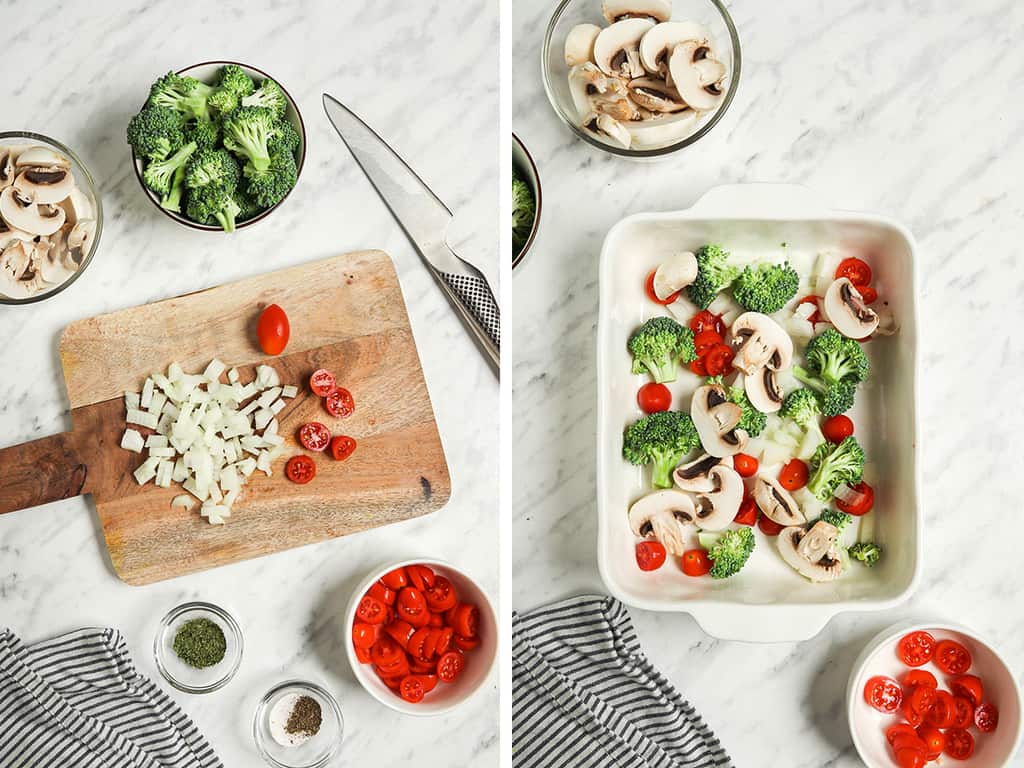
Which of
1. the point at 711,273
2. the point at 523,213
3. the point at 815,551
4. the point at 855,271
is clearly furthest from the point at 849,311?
the point at 523,213

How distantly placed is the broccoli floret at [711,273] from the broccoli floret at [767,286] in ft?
0.05

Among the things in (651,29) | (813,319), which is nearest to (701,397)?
(813,319)

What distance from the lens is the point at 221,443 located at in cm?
95

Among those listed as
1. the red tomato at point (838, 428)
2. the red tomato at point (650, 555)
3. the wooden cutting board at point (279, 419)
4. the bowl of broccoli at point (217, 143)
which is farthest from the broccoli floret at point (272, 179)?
the red tomato at point (838, 428)

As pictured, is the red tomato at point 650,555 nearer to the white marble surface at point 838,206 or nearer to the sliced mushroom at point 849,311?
the white marble surface at point 838,206

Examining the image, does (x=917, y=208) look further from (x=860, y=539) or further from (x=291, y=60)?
(x=291, y=60)

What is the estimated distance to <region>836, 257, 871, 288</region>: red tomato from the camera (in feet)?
3.21

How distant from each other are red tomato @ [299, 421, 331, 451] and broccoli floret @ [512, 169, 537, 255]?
1.01 feet

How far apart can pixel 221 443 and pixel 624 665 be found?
1.76 feet

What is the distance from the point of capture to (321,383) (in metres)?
0.96

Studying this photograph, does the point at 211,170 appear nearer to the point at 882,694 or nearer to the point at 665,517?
the point at 665,517

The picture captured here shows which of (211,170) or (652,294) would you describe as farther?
(652,294)

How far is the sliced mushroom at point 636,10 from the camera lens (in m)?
0.96

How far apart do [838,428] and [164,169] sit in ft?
2.68
